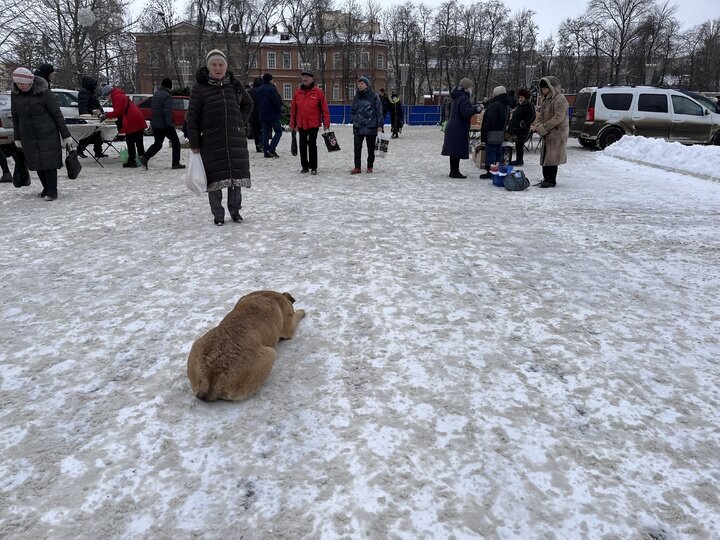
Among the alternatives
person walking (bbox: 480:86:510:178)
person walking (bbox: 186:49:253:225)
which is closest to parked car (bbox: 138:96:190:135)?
person walking (bbox: 480:86:510:178)

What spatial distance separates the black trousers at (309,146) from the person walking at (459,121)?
2455mm

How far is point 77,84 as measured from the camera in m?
26.4

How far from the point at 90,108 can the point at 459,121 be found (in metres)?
9.52

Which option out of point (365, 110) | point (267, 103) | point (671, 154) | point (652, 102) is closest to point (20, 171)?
point (365, 110)

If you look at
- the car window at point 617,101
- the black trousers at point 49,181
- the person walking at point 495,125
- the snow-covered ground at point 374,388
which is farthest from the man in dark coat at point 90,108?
the car window at point 617,101

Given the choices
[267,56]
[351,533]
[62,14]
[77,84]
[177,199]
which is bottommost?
[351,533]

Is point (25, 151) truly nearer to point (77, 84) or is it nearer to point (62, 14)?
point (77, 84)

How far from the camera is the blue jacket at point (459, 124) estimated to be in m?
8.93

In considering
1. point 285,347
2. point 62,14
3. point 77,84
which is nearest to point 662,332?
point 285,347

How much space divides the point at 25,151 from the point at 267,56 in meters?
72.7

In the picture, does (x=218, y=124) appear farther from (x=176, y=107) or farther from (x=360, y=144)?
(x=176, y=107)

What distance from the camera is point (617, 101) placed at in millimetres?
14945

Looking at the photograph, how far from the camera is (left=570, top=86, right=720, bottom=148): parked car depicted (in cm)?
1452

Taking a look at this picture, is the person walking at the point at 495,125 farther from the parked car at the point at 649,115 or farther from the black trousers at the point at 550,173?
the parked car at the point at 649,115
